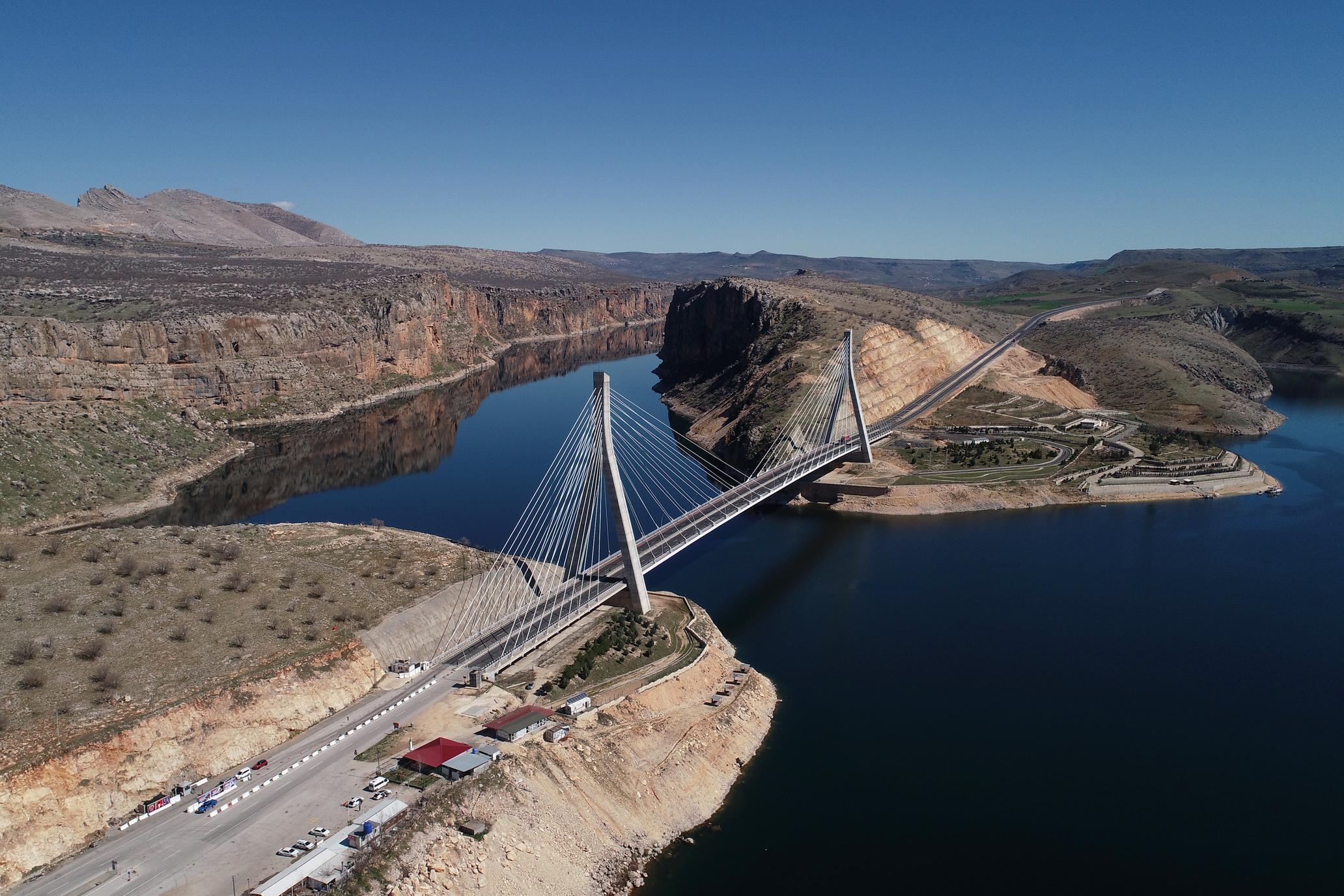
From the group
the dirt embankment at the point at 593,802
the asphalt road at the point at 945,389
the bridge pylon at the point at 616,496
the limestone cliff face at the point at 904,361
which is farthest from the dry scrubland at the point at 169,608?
the limestone cliff face at the point at 904,361

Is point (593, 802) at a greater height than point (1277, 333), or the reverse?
point (1277, 333)

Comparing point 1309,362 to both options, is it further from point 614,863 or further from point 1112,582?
point 614,863

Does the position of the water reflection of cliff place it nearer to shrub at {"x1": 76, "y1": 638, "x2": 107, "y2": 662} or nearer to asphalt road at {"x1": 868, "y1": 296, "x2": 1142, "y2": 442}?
shrub at {"x1": 76, "y1": 638, "x2": 107, "y2": 662}

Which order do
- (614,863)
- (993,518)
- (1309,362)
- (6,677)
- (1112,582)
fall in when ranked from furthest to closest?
1. (1309,362)
2. (993,518)
3. (1112,582)
4. (6,677)
5. (614,863)

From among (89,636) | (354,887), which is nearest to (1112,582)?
(354,887)

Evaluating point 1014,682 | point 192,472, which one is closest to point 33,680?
point 1014,682

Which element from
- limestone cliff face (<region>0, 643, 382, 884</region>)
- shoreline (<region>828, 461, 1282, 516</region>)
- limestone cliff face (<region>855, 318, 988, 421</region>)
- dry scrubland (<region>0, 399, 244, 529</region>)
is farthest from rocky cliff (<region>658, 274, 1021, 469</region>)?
dry scrubland (<region>0, 399, 244, 529</region>)

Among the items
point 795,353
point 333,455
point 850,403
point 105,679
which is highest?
point 795,353

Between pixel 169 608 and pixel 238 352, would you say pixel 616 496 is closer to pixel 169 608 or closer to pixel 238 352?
pixel 169 608
